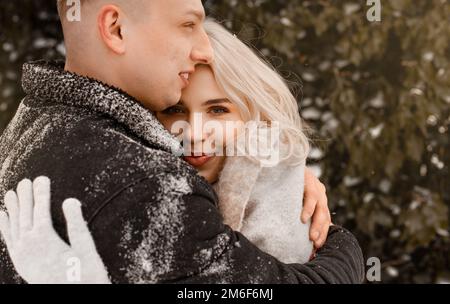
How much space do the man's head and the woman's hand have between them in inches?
22.1

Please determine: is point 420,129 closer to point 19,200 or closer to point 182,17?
point 182,17

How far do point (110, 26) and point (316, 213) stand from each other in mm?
835

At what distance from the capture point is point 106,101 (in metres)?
1.50

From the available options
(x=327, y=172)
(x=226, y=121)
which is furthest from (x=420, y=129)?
(x=226, y=121)

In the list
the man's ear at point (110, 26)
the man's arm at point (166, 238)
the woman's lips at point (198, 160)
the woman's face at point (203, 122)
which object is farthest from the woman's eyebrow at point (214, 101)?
the man's arm at point (166, 238)

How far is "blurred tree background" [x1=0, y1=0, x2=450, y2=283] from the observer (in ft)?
12.1

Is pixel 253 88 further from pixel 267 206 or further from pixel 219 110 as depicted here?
pixel 267 206

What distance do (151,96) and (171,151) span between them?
0.21 meters

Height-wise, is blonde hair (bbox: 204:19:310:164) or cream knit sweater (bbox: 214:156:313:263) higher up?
blonde hair (bbox: 204:19:310:164)

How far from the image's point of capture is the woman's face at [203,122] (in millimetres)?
1957

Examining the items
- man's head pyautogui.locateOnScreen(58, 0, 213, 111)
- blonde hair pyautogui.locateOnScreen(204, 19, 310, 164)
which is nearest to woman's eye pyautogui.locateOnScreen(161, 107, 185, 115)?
blonde hair pyautogui.locateOnScreen(204, 19, 310, 164)

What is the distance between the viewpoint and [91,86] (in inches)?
59.5

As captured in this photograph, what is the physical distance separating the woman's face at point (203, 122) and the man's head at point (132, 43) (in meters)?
0.29

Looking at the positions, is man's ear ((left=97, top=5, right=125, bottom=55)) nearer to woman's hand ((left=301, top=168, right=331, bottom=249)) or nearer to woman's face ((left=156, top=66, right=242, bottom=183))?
woman's face ((left=156, top=66, right=242, bottom=183))
